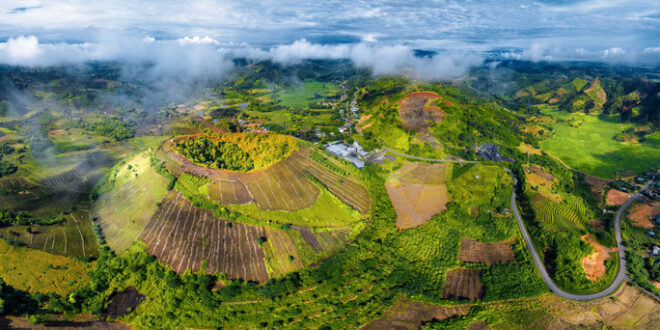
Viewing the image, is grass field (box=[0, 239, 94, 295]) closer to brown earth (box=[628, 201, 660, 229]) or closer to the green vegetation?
the green vegetation

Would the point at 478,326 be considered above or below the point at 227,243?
below

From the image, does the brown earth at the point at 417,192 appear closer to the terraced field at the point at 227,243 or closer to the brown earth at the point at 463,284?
the brown earth at the point at 463,284

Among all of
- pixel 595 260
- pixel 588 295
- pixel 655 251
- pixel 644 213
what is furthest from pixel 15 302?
pixel 644 213

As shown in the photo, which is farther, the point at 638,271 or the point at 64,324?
the point at 638,271

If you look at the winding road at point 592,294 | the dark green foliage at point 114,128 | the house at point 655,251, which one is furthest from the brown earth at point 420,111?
the dark green foliage at point 114,128

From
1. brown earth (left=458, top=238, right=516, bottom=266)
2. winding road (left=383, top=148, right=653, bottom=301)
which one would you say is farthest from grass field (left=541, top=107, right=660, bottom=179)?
brown earth (left=458, top=238, right=516, bottom=266)

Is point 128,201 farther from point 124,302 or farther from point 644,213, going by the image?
point 644,213

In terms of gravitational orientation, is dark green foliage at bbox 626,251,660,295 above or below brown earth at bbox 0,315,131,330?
above
